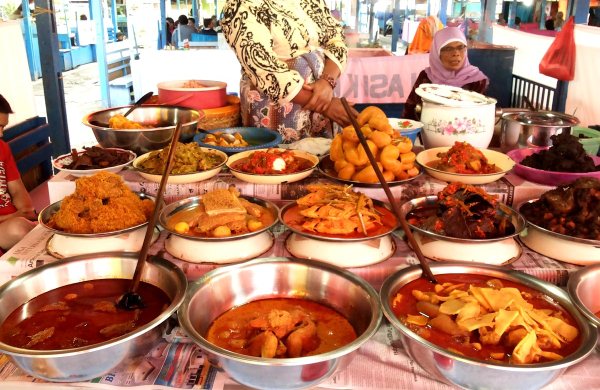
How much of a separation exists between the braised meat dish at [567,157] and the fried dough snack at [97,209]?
60.4 inches

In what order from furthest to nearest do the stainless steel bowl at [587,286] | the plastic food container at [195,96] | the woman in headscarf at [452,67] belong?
the woman in headscarf at [452,67]
the plastic food container at [195,96]
the stainless steel bowl at [587,286]

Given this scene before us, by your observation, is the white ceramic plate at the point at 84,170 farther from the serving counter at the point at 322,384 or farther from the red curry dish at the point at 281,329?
the red curry dish at the point at 281,329

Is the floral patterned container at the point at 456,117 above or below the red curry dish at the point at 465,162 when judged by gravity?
above

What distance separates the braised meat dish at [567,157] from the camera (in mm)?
1854

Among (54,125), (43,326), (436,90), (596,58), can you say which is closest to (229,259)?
(43,326)

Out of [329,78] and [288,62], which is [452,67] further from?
[288,62]

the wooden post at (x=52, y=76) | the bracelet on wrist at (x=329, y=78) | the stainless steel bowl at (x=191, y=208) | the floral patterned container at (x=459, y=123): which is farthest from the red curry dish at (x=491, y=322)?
the wooden post at (x=52, y=76)

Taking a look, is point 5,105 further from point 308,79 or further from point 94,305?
point 94,305

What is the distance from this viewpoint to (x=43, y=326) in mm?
1253

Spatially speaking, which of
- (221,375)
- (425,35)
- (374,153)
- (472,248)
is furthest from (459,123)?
(425,35)

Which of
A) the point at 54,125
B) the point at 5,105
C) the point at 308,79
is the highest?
the point at 308,79

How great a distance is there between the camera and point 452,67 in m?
3.99

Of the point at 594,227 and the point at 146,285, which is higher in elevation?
the point at 594,227

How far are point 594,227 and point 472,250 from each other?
0.39 m
